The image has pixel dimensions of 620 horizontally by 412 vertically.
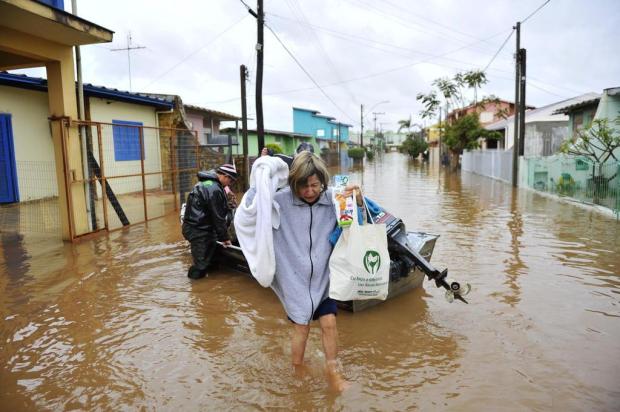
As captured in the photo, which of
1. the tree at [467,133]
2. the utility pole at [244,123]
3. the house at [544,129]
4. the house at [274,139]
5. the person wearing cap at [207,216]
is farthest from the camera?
the house at [274,139]

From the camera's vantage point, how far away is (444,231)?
9086 mm

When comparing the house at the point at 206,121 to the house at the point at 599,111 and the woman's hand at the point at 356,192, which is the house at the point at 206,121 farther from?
the woman's hand at the point at 356,192

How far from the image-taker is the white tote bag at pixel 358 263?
2895mm

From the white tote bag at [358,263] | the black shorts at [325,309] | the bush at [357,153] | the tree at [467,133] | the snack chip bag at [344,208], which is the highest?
the tree at [467,133]

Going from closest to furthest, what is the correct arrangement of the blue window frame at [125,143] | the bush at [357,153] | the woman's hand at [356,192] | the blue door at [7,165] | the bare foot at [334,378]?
1. the woman's hand at [356,192]
2. the bare foot at [334,378]
3. the blue door at [7,165]
4. the blue window frame at [125,143]
5. the bush at [357,153]

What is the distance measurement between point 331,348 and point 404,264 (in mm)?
1722

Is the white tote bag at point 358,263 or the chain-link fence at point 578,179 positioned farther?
the chain-link fence at point 578,179

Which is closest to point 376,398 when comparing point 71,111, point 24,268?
point 24,268

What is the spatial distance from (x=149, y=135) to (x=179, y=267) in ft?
34.3

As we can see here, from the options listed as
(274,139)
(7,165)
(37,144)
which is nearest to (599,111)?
(37,144)

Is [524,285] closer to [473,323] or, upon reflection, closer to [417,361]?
[473,323]

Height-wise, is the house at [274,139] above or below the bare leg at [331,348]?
above

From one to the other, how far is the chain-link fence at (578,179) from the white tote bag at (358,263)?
951cm

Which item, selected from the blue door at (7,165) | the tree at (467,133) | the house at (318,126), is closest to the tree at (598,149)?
the blue door at (7,165)
